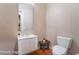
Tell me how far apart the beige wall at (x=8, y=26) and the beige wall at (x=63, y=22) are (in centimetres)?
34

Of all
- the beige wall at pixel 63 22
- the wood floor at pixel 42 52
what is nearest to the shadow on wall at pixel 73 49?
the beige wall at pixel 63 22

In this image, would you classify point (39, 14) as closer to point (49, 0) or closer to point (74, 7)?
point (49, 0)

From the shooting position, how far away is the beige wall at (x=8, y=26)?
0.99 m

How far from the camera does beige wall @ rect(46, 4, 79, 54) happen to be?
0.97 meters

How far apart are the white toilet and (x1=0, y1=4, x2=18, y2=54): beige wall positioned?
44 cm

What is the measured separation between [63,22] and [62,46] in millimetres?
249

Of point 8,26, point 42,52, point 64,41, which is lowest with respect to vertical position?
point 42,52

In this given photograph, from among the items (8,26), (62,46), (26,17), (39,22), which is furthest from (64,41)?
(8,26)

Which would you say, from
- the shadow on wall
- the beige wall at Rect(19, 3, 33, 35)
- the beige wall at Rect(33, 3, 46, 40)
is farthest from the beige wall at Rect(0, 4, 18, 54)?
the shadow on wall

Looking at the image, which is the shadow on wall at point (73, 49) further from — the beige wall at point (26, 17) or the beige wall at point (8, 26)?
the beige wall at point (8, 26)

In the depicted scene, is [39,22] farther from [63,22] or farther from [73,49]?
[73,49]

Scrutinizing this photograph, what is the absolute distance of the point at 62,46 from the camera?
102 centimetres

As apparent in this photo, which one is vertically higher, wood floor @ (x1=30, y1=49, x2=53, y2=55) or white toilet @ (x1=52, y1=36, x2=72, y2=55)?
white toilet @ (x1=52, y1=36, x2=72, y2=55)

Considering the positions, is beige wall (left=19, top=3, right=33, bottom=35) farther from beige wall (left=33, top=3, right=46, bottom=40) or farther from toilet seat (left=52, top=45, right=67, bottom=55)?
toilet seat (left=52, top=45, right=67, bottom=55)
